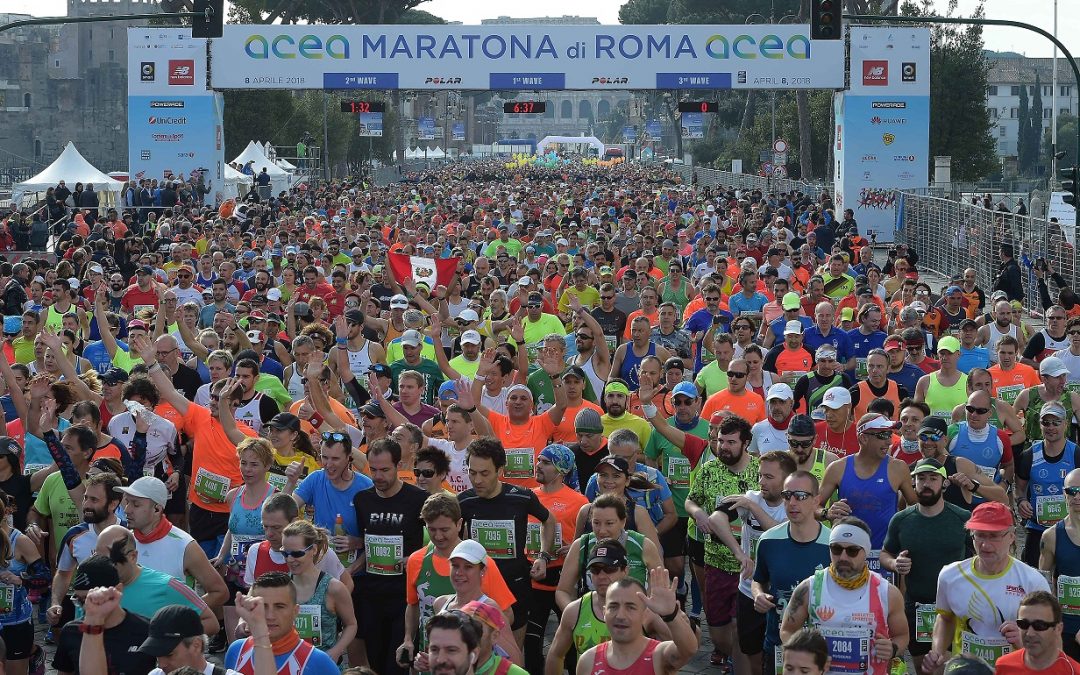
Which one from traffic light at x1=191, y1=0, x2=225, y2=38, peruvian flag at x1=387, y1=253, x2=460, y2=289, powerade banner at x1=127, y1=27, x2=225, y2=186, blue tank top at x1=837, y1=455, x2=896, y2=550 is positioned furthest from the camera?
powerade banner at x1=127, y1=27, x2=225, y2=186

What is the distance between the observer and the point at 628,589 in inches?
217

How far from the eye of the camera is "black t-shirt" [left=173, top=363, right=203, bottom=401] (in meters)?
11.1

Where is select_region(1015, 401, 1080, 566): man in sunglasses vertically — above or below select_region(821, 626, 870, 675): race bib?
above

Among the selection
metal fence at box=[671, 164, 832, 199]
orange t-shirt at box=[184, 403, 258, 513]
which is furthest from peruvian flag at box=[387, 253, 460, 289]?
metal fence at box=[671, 164, 832, 199]

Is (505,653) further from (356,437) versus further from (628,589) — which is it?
(356,437)

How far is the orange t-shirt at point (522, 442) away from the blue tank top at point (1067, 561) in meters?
2.81

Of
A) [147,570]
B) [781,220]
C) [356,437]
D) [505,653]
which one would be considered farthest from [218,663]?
[781,220]

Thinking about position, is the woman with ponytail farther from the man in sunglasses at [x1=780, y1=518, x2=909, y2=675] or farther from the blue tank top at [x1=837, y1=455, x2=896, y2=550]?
the blue tank top at [x1=837, y1=455, x2=896, y2=550]

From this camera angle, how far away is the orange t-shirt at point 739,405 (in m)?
9.82

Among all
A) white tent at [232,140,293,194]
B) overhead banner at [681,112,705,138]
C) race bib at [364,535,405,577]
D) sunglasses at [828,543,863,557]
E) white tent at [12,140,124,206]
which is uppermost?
overhead banner at [681,112,705,138]

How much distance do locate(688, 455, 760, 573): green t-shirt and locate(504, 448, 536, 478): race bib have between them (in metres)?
1.03

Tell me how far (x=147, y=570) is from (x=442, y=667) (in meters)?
A: 1.79

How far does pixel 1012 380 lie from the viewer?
35.8 feet

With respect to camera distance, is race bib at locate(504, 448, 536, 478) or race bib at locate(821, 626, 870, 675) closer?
race bib at locate(821, 626, 870, 675)
